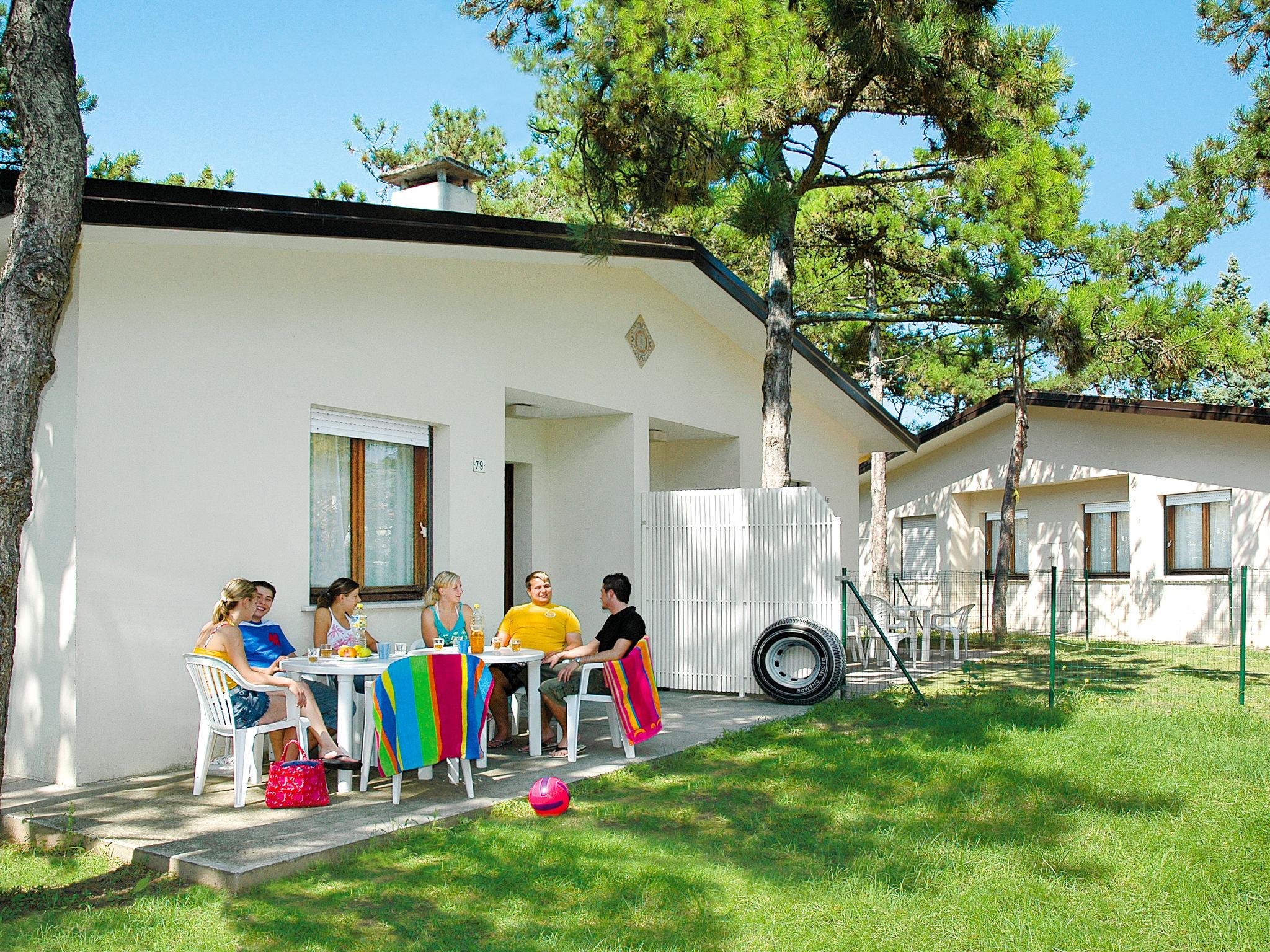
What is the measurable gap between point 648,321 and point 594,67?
329 cm

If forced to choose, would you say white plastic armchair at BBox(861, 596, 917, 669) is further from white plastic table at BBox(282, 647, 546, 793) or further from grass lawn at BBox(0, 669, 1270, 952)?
white plastic table at BBox(282, 647, 546, 793)

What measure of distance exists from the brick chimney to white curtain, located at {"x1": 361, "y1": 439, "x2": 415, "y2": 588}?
265 cm

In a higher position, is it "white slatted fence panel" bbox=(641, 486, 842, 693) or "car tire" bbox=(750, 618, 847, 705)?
"white slatted fence panel" bbox=(641, 486, 842, 693)

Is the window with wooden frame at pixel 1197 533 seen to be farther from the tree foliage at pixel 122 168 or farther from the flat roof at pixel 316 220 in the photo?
the tree foliage at pixel 122 168

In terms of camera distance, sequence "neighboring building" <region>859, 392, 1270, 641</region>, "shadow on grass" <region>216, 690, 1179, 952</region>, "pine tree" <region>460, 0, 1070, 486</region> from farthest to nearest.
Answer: "neighboring building" <region>859, 392, 1270, 641</region> < "pine tree" <region>460, 0, 1070, 486</region> < "shadow on grass" <region>216, 690, 1179, 952</region>

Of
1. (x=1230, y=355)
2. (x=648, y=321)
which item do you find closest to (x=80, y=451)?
(x=648, y=321)

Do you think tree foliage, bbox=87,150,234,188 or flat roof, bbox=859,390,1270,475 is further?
tree foliage, bbox=87,150,234,188

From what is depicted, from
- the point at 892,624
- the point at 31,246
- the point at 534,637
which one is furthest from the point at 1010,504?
the point at 31,246

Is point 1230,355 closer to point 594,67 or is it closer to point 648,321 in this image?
point 648,321

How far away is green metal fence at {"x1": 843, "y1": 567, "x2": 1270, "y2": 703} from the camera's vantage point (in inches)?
420

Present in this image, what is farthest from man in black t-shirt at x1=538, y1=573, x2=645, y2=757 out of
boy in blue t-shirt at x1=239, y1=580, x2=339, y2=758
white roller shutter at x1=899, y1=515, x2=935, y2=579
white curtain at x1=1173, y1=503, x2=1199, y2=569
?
white roller shutter at x1=899, y1=515, x2=935, y2=579

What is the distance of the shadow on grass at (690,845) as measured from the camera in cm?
407

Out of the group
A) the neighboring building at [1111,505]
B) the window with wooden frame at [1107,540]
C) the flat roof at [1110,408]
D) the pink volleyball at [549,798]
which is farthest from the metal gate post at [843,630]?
the window with wooden frame at [1107,540]

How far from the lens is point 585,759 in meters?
6.96
